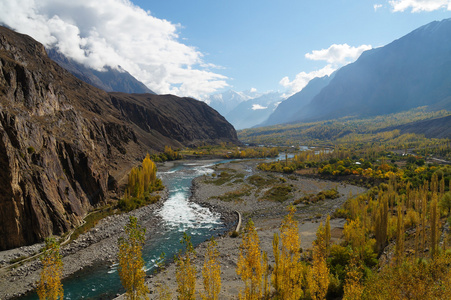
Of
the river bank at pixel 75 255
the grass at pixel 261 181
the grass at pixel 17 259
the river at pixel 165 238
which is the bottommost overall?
the grass at pixel 261 181

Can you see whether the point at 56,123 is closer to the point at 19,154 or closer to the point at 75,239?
the point at 19,154

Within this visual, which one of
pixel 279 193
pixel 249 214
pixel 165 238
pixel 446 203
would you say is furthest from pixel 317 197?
pixel 165 238

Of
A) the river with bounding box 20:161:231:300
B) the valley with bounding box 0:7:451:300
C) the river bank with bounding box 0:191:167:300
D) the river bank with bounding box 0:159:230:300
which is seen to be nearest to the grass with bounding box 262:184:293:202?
the valley with bounding box 0:7:451:300

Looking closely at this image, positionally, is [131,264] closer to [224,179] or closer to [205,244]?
[205,244]

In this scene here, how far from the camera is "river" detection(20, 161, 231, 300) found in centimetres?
2727

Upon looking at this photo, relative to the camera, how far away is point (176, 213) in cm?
5603

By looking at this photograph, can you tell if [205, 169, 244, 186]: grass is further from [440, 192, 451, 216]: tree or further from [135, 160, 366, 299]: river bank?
[440, 192, 451, 216]: tree

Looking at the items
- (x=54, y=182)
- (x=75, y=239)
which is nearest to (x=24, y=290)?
(x=75, y=239)

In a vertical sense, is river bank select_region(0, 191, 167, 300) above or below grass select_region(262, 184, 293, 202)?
above

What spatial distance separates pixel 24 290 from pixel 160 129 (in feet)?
570

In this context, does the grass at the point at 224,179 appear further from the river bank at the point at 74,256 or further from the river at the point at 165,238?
the river bank at the point at 74,256

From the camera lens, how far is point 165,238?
4200 centimetres

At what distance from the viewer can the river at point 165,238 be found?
2727 cm

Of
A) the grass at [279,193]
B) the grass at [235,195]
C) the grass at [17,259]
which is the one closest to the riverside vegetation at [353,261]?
the grass at [279,193]
